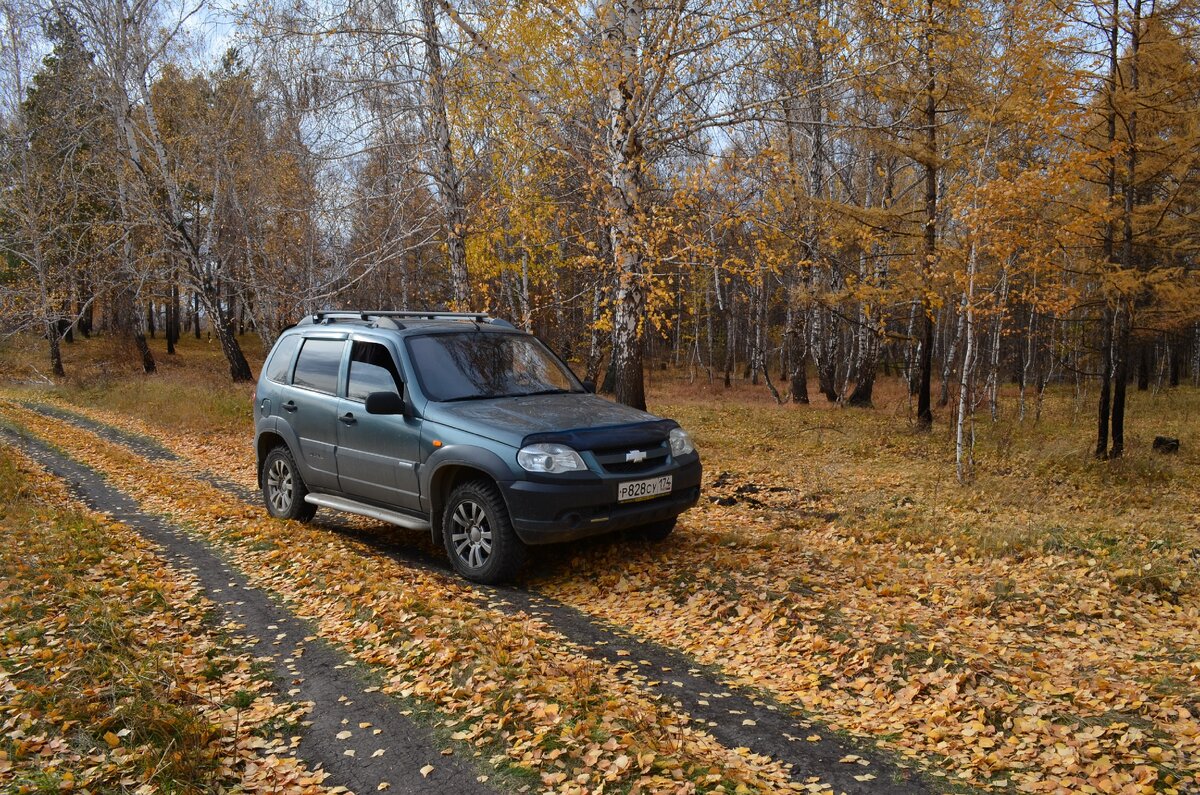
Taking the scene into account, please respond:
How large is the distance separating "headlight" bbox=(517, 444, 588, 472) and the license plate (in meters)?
0.37

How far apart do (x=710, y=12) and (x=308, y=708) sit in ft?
30.6

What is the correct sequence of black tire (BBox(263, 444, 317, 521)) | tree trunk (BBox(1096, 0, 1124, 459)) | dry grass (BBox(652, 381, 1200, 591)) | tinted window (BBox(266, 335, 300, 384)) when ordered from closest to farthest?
dry grass (BBox(652, 381, 1200, 591)) < black tire (BBox(263, 444, 317, 521)) < tinted window (BBox(266, 335, 300, 384)) < tree trunk (BBox(1096, 0, 1124, 459))

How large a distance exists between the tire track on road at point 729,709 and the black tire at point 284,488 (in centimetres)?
226

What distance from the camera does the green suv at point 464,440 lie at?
5.71m

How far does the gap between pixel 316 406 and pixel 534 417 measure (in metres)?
2.65

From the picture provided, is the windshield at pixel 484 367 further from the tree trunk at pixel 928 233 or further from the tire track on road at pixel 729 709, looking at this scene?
the tree trunk at pixel 928 233

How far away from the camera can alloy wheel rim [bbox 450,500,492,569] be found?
19.7ft

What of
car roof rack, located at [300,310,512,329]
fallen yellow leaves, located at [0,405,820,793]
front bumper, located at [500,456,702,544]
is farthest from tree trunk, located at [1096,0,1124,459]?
fallen yellow leaves, located at [0,405,820,793]

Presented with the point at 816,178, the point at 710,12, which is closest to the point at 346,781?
the point at 710,12

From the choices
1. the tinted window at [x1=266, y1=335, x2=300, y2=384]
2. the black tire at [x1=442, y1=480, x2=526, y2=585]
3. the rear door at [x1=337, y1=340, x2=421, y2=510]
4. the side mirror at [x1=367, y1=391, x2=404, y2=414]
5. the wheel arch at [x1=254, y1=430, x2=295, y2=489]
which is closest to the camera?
the black tire at [x1=442, y1=480, x2=526, y2=585]

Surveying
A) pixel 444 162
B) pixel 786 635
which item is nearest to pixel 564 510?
pixel 786 635

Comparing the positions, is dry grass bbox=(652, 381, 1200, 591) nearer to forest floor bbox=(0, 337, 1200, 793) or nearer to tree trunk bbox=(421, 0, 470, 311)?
forest floor bbox=(0, 337, 1200, 793)

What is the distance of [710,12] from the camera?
392 inches

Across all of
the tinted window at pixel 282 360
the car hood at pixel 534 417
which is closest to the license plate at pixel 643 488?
the car hood at pixel 534 417
